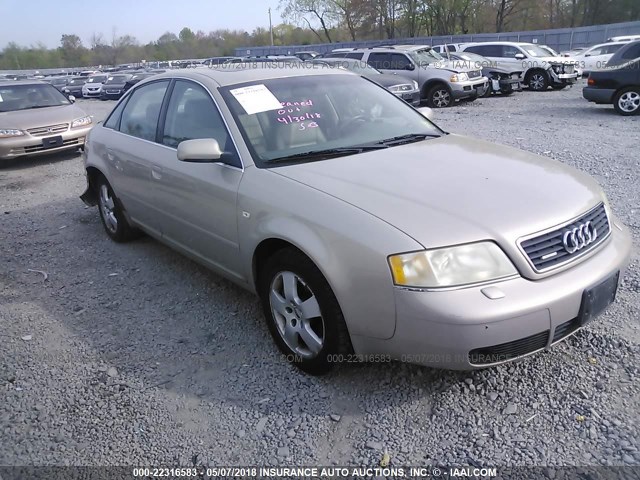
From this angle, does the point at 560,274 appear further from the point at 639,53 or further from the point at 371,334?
the point at 639,53

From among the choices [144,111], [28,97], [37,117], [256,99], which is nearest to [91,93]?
[28,97]

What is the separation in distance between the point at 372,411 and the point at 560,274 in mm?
1107

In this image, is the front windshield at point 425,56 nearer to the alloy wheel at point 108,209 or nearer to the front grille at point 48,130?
the front grille at point 48,130

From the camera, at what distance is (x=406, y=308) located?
7.38 feet

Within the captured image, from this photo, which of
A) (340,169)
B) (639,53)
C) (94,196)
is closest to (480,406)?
(340,169)

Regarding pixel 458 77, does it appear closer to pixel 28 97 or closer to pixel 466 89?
pixel 466 89

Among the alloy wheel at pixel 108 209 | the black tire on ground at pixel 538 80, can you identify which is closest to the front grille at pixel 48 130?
the alloy wheel at pixel 108 209

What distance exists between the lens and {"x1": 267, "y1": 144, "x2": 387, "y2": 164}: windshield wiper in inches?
120

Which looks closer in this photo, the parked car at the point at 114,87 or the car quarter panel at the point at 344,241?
the car quarter panel at the point at 344,241

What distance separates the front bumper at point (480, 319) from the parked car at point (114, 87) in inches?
1025

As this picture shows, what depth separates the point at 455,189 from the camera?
2.63 metres

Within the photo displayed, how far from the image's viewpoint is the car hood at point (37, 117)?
920 centimetres

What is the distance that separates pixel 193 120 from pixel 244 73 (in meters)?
0.49

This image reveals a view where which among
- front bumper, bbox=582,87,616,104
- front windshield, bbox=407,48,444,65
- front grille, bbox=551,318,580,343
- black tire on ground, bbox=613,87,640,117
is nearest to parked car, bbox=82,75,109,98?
front windshield, bbox=407,48,444,65
